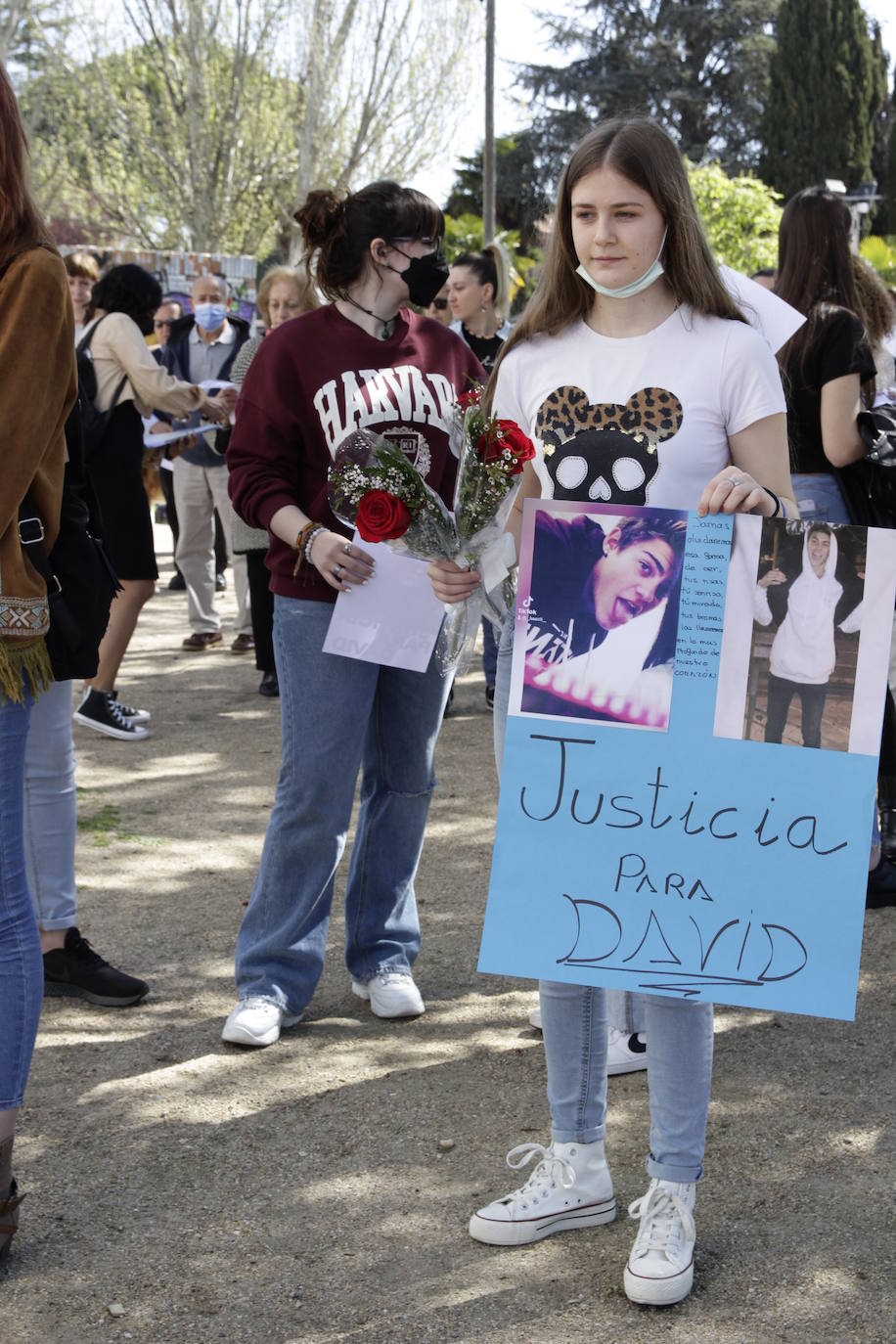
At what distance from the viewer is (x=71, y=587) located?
2.85 metres

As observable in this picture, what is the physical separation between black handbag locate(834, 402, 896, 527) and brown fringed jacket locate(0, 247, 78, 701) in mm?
2815

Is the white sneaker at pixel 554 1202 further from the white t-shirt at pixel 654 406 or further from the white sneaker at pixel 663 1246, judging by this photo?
the white t-shirt at pixel 654 406

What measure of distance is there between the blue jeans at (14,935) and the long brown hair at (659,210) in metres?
1.26

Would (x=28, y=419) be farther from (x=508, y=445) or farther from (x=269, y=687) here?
(x=269, y=687)

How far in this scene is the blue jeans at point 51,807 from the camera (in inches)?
147

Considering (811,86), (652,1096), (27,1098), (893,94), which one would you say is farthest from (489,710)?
(893,94)

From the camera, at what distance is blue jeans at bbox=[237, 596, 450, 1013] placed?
11.9ft

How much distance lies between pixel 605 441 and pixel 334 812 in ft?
4.66

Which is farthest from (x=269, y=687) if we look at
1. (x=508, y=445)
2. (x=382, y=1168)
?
(x=508, y=445)

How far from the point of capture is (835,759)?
241 centimetres

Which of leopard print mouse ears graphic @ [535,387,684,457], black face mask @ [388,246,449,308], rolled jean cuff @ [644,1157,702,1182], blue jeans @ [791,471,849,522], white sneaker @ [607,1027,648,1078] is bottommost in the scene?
white sneaker @ [607,1027,648,1078]

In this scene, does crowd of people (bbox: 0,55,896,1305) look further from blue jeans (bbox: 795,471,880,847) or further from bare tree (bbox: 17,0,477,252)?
bare tree (bbox: 17,0,477,252)

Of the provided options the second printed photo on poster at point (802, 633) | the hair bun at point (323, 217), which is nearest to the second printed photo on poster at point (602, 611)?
the second printed photo on poster at point (802, 633)

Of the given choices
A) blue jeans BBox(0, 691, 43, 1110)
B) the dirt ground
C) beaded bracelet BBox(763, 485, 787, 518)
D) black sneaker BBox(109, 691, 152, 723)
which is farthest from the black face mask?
black sneaker BBox(109, 691, 152, 723)
